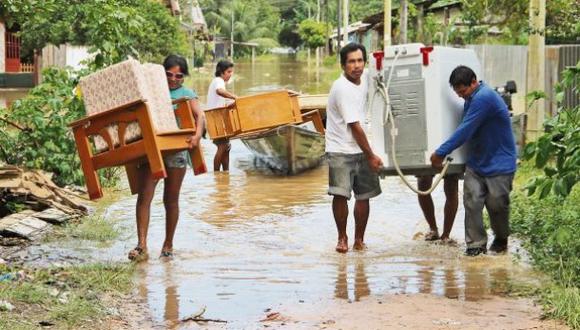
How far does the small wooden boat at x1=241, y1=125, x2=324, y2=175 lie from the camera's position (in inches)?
576

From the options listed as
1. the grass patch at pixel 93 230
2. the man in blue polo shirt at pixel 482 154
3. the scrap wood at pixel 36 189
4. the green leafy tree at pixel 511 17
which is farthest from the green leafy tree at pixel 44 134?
the green leafy tree at pixel 511 17

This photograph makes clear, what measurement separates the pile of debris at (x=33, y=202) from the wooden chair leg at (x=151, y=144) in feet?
6.24

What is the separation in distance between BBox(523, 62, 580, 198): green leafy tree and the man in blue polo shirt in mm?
630

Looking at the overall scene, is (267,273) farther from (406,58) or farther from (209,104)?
(209,104)

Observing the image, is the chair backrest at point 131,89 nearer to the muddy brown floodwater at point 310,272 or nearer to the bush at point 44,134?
the muddy brown floodwater at point 310,272

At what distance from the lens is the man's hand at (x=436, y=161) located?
311 inches

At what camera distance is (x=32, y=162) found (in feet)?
37.4

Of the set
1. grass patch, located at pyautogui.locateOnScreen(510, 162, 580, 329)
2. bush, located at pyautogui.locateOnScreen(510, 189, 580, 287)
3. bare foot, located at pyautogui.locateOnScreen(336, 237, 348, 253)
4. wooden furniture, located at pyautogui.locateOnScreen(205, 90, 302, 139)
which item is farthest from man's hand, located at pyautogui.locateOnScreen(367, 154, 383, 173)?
wooden furniture, located at pyautogui.locateOnScreen(205, 90, 302, 139)

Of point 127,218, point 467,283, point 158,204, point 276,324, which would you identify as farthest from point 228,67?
point 276,324

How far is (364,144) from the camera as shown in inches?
321

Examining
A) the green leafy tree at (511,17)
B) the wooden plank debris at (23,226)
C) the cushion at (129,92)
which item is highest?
the green leafy tree at (511,17)

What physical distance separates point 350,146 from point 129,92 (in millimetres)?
1921

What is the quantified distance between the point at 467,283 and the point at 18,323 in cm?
333

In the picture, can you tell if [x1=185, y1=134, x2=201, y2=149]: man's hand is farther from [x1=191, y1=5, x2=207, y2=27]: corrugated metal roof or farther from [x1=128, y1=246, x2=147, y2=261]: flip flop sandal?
[x1=191, y1=5, x2=207, y2=27]: corrugated metal roof
